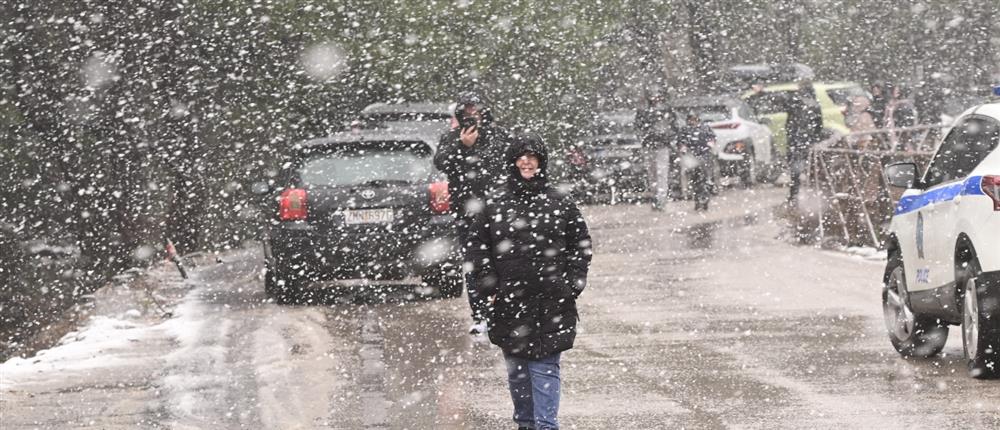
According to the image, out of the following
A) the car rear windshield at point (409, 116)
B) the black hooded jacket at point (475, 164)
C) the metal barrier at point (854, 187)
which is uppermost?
the black hooded jacket at point (475, 164)

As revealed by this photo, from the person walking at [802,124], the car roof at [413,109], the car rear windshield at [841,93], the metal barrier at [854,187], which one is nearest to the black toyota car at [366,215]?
the metal barrier at [854,187]

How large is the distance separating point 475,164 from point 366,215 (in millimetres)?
2740

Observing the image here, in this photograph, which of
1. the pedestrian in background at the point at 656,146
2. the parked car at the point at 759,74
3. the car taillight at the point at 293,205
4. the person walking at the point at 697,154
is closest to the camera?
the car taillight at the point at 293,205

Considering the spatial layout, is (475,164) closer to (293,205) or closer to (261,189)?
(293,205)

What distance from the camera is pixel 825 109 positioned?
31734 mm

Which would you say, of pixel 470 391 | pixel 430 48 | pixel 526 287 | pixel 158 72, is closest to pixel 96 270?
pixel 158 72

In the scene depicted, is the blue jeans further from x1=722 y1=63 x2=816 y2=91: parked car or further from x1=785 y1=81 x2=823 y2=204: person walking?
x1=722 y1=63 x2=816 y2=91: parked car

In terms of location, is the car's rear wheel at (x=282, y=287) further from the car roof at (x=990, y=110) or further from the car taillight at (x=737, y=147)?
the car taillight at (x=737, y=147)

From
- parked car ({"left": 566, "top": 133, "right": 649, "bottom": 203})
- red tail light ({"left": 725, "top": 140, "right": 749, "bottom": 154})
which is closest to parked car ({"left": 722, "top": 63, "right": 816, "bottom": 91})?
red tail light ({"left": 725, "top": 140, "right": 749, "bottom": 154})

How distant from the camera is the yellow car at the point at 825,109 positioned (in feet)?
104

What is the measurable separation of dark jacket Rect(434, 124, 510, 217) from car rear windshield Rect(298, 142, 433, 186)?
8.32ft

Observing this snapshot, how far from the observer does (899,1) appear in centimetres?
4503

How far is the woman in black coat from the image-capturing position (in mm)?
7410

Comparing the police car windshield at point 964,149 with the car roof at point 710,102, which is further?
the car roof at point 710,102
